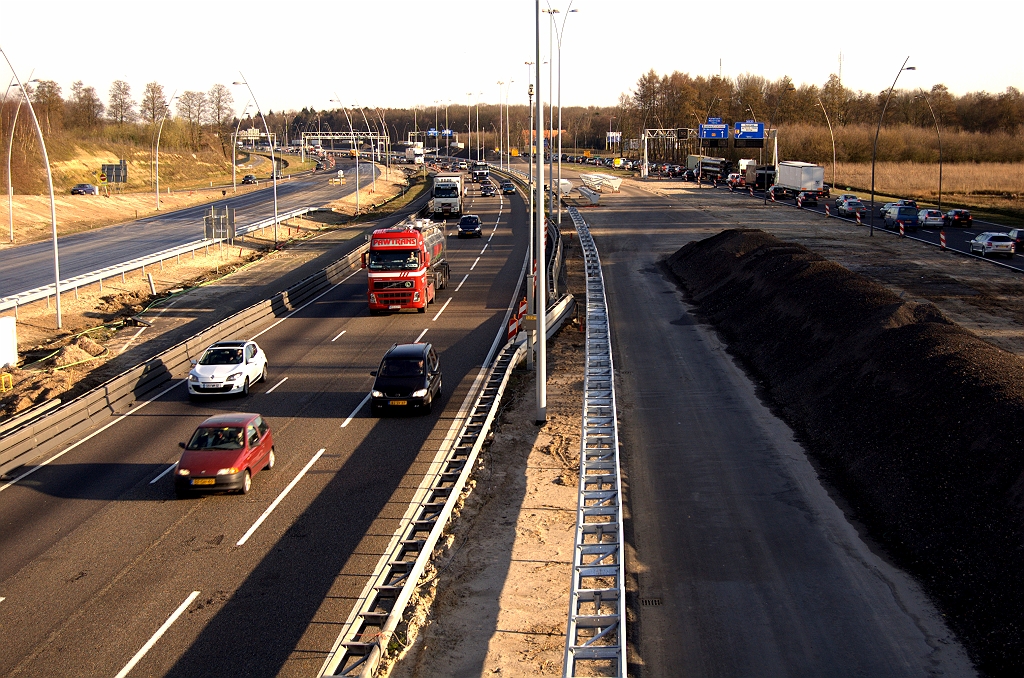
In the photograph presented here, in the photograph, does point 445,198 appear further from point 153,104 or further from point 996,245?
point 153,104

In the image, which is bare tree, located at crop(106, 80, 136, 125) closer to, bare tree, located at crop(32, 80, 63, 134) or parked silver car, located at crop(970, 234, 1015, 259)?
bare tree, located at crop(32, 80, 63, 134)

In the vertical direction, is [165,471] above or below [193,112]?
below

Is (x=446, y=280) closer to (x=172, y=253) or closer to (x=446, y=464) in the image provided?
(x=172, y=253)

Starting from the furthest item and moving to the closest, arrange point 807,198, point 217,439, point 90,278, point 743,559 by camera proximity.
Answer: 1. point 807,198
2. point 90,278
3. point 217,439
4. point 743,559

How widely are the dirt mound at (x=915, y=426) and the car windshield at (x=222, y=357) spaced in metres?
16.6

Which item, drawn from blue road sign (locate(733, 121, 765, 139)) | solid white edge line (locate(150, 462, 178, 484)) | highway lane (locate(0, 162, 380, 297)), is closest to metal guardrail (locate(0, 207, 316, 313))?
highway lane (locate(0, 162, 380, 297))

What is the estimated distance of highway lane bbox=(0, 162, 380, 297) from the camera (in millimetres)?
50188

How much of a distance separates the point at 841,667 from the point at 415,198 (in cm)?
8766

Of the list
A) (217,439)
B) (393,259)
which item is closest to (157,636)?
(217,439)

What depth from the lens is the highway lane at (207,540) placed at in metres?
13.1

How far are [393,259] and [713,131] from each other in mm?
96332

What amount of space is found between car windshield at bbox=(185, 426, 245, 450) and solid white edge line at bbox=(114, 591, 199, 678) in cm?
507

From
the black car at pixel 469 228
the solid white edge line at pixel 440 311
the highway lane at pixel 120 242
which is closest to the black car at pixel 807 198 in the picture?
the black car at pixel 469 228

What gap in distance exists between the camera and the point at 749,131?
11838 centimetres
